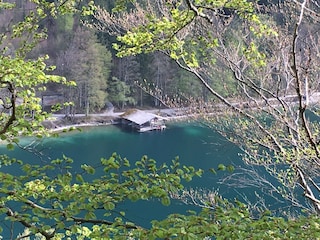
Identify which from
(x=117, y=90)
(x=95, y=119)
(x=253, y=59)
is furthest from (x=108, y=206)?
(x=117, y=90)

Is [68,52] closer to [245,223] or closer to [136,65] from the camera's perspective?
[136,65]

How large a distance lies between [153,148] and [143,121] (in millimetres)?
3524

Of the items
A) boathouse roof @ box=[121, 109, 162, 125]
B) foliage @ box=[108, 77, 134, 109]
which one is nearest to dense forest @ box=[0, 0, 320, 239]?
boathouse roof @ box=[121, 109, 162, 125]

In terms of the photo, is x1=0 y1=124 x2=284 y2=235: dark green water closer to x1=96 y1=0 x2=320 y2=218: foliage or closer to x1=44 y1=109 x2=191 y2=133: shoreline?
x1=44 y1=109 x2=191 y2=133: shoreline

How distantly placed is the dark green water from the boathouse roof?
2.56 feet

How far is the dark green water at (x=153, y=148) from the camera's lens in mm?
11984

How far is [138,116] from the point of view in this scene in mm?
19844

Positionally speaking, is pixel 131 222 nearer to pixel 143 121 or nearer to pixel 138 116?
pixel 143 121

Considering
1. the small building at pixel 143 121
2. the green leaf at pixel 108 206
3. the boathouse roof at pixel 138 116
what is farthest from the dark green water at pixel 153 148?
the green leaf at pixel 108 206

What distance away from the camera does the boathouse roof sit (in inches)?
765

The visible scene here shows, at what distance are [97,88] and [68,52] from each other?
7.46 feet

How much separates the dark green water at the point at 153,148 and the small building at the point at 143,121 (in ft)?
1.43

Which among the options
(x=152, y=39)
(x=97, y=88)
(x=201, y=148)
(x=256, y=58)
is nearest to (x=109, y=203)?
(x=152, y=39)

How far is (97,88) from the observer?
65.2 ft
